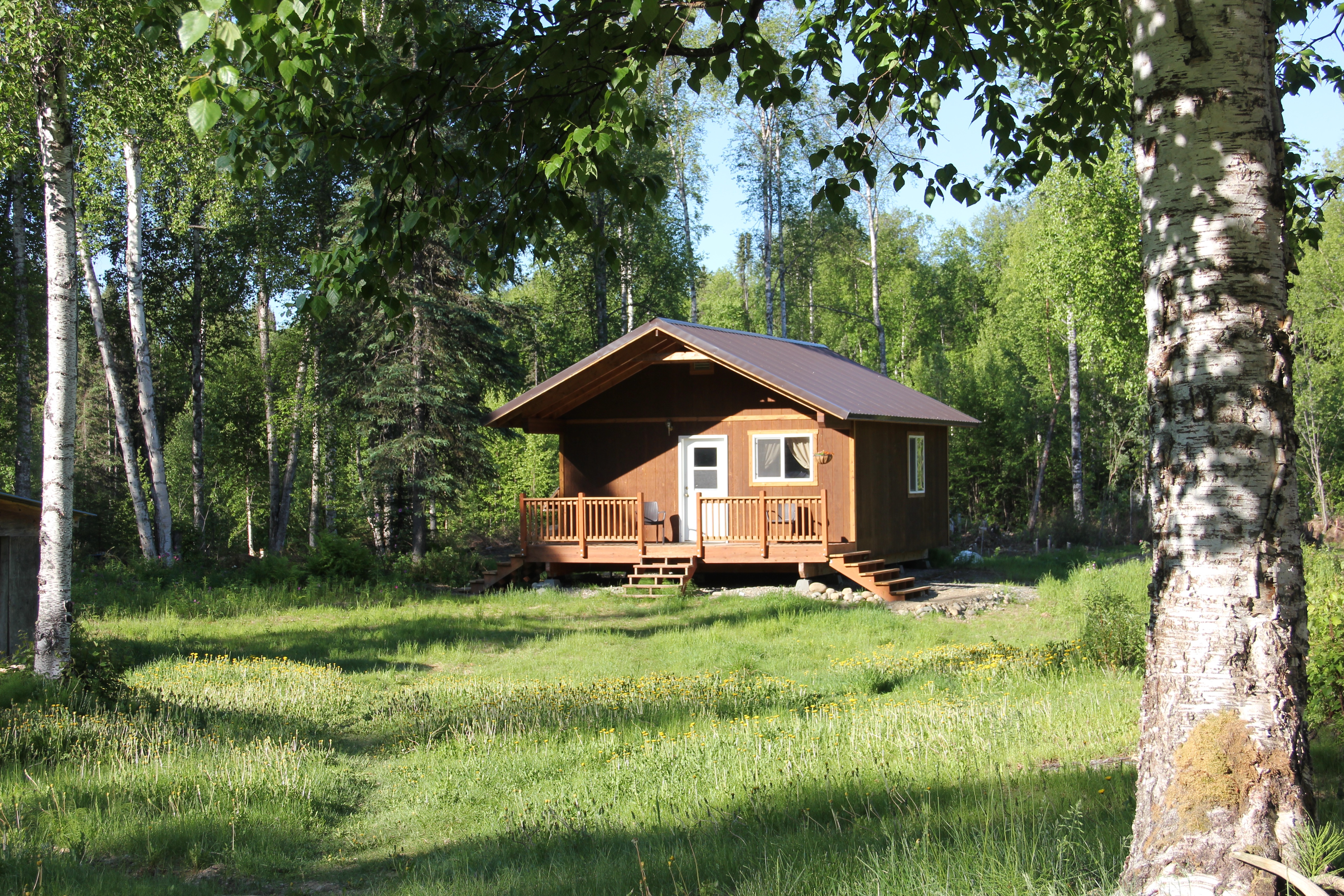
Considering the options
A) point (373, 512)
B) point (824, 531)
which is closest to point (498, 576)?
point (824, 531)

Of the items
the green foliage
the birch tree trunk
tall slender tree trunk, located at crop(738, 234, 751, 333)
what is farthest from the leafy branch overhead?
tall slender tree trunk, located at crop(738, 234, 751, 333)

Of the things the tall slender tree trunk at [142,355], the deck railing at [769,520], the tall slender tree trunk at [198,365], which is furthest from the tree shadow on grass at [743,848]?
the tall slender tree trunk at [198,365]

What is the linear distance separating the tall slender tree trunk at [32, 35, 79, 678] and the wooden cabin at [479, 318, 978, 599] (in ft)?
34.7

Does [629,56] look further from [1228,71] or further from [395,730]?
[395,730]

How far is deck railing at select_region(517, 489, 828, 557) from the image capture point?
18.2m

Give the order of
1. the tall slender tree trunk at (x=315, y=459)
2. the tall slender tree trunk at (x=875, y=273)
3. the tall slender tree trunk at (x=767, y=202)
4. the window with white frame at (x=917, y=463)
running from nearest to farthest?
the window with white frame at (x=917, y=463), the tall slender tree trunk at (x=315, y=459), the tall slender tree trunk at (x=767, y=202), the tall slender tree trunk at (x=875, y=273)

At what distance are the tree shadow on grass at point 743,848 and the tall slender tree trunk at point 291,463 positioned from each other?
842 inches

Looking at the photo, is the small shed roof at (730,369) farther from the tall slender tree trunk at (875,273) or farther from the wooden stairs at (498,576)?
the tall slender tree trunk at (875,273)

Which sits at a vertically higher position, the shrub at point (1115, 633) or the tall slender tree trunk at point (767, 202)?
the tall slender tree trunk at point (767, 202)

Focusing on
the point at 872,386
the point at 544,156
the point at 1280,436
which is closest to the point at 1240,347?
the point at 1280,436

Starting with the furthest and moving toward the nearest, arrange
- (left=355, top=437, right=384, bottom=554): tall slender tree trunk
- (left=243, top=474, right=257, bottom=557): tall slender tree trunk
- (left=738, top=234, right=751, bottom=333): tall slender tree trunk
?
(left=738, top=234, right=751, bottom=333): tall slender tree trunk → (left=243, top=474, right=257, bottom=557): tall slender tree trunk → (left=355, top=437, right=384, bottom=554): tall slender tree trunk

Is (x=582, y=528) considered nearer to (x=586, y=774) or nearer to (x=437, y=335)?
(x=437, y=335)

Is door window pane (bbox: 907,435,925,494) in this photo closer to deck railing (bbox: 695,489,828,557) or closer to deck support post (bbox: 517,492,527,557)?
deck railing (bbox: 695,489,828,557)

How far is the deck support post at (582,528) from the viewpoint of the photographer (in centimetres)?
1923
